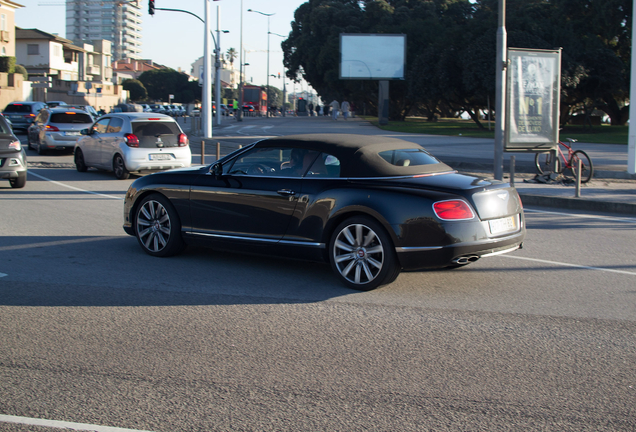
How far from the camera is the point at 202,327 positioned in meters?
5.14

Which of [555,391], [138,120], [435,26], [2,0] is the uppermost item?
[2,0]

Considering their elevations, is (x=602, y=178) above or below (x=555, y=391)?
above

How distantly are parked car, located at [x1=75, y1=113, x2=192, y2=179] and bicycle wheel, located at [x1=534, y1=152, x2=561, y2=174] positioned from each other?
847 centimetres

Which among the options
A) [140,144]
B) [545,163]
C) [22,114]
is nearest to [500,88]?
[545,163]

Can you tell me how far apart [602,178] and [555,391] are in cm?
1434

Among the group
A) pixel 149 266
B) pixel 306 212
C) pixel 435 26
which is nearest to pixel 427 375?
pixel 306 212

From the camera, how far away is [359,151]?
6.65 meters

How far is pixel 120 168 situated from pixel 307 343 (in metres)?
12.2

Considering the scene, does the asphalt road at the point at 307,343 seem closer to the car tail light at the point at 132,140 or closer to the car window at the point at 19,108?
the car tail light at the point at 132,140

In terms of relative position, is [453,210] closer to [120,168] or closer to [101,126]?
[120,168]

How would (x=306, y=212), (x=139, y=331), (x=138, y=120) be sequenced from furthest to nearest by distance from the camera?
(x=138, y=120)
(x=306, y=212)
(x=139, y=331)

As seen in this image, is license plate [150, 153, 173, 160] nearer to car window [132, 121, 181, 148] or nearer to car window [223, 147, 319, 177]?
car window [132, 121, 181, 148]

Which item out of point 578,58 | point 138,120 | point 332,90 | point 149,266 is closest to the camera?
point 149,266

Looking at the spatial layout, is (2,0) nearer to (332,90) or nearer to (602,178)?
(332,90)
